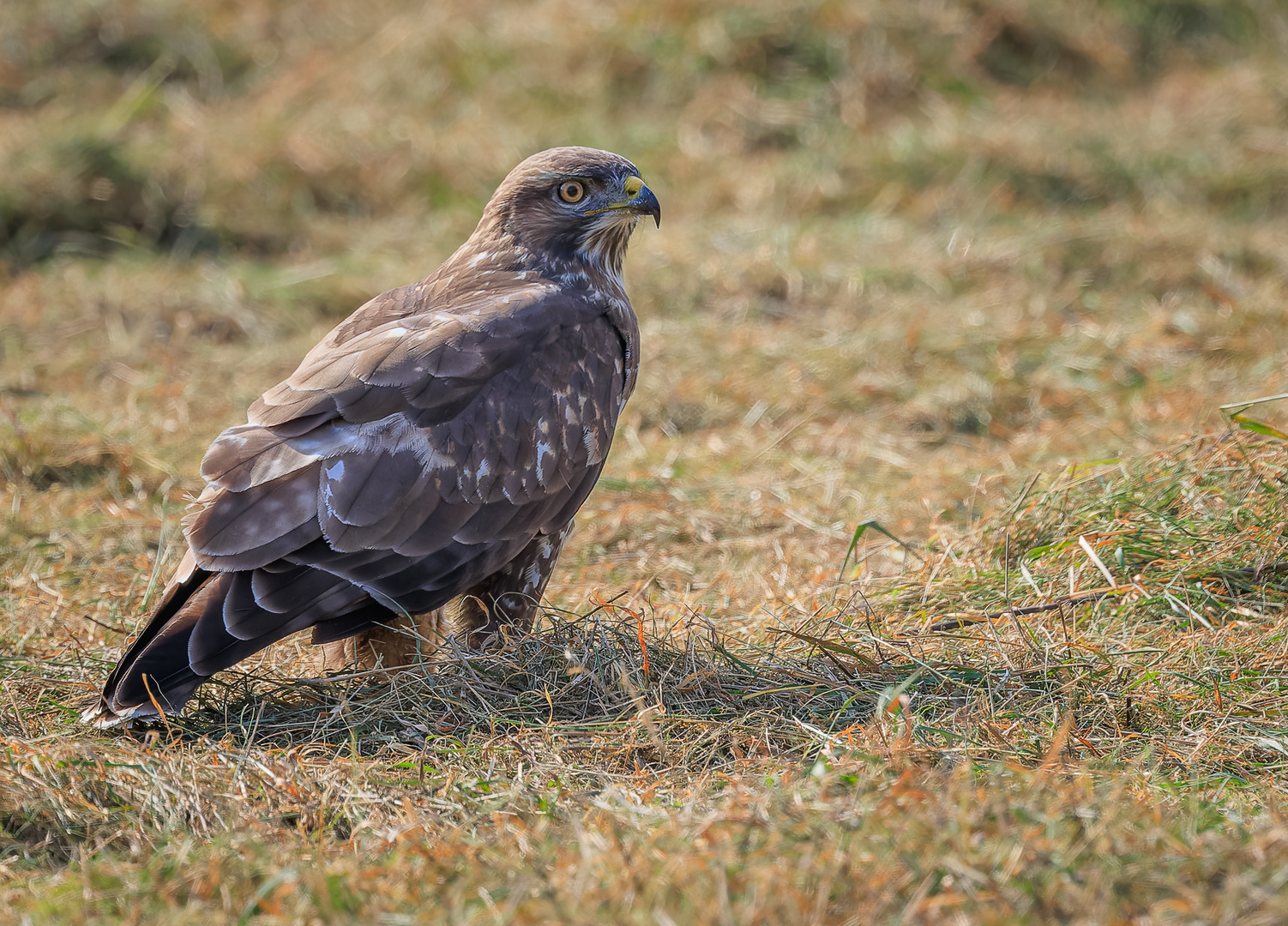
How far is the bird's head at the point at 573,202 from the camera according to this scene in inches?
179

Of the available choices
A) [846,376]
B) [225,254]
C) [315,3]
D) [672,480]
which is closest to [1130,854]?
[672,480]

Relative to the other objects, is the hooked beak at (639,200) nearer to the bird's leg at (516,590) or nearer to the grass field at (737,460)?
the bird's leg at (516,590)

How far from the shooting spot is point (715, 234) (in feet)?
29.9

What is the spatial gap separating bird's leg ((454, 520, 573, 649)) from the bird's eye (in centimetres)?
119

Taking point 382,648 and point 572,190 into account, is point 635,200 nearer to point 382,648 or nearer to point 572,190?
point 572,190

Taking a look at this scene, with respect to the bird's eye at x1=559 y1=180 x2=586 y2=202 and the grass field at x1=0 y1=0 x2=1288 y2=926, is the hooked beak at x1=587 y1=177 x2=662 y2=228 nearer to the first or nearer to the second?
the bird's eye at x1=559 y1=180 x2=586 y2=202

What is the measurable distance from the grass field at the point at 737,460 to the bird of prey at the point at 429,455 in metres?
0.28

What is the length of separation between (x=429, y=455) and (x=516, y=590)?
628 mm

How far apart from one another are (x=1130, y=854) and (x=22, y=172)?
9.15 meters

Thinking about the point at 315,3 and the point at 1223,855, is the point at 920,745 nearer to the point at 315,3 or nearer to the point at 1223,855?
the point at 1223,855

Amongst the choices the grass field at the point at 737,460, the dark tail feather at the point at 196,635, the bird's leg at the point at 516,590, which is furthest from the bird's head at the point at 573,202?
the dark tail feather at the point at 196,635

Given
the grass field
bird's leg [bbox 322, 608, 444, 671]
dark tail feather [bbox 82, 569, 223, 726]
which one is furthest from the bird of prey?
the grass field

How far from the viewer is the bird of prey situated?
3518 millimetres

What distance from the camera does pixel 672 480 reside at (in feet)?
19.3
